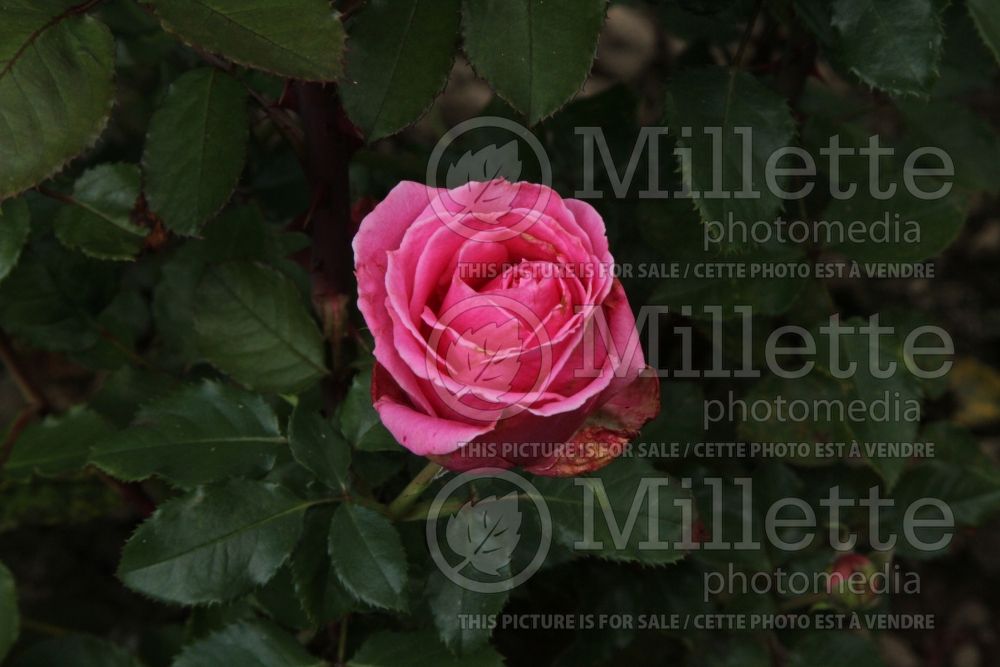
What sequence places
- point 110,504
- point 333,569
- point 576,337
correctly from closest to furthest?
point 576,337 < point 333,569 < point 110,504

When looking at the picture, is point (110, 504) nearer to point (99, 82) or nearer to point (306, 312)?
point (306, 312)

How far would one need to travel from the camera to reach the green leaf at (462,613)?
2.31 ft

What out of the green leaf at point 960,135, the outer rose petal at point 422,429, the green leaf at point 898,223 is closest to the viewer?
the outer rose petal at point 422,429

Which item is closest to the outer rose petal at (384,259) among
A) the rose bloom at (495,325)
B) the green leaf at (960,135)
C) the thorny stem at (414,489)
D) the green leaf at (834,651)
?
the rose bloom at (495,325)

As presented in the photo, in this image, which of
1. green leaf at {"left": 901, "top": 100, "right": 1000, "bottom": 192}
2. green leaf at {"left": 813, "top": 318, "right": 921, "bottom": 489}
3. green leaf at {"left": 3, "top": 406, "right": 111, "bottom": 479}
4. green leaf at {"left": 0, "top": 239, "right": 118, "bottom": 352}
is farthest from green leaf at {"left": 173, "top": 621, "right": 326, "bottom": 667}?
green leaf at {"left": 901, "top": 100, "right": 1000, "bottom": 192}

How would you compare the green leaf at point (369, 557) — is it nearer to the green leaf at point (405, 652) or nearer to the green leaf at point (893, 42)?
the green leaf at point (405, 652)

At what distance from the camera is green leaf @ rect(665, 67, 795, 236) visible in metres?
0.71

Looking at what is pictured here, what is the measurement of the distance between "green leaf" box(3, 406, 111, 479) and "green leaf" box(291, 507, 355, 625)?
0.89 ft

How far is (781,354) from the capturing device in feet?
3.23

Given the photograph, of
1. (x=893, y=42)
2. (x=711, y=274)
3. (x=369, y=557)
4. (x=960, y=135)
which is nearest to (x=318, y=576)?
(x=369, y=557)

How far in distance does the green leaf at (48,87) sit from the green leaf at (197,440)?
22 cm

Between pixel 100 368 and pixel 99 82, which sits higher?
pixel 99 82

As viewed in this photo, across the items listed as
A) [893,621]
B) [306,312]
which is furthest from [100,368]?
[893,621]

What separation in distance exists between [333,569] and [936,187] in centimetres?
66
